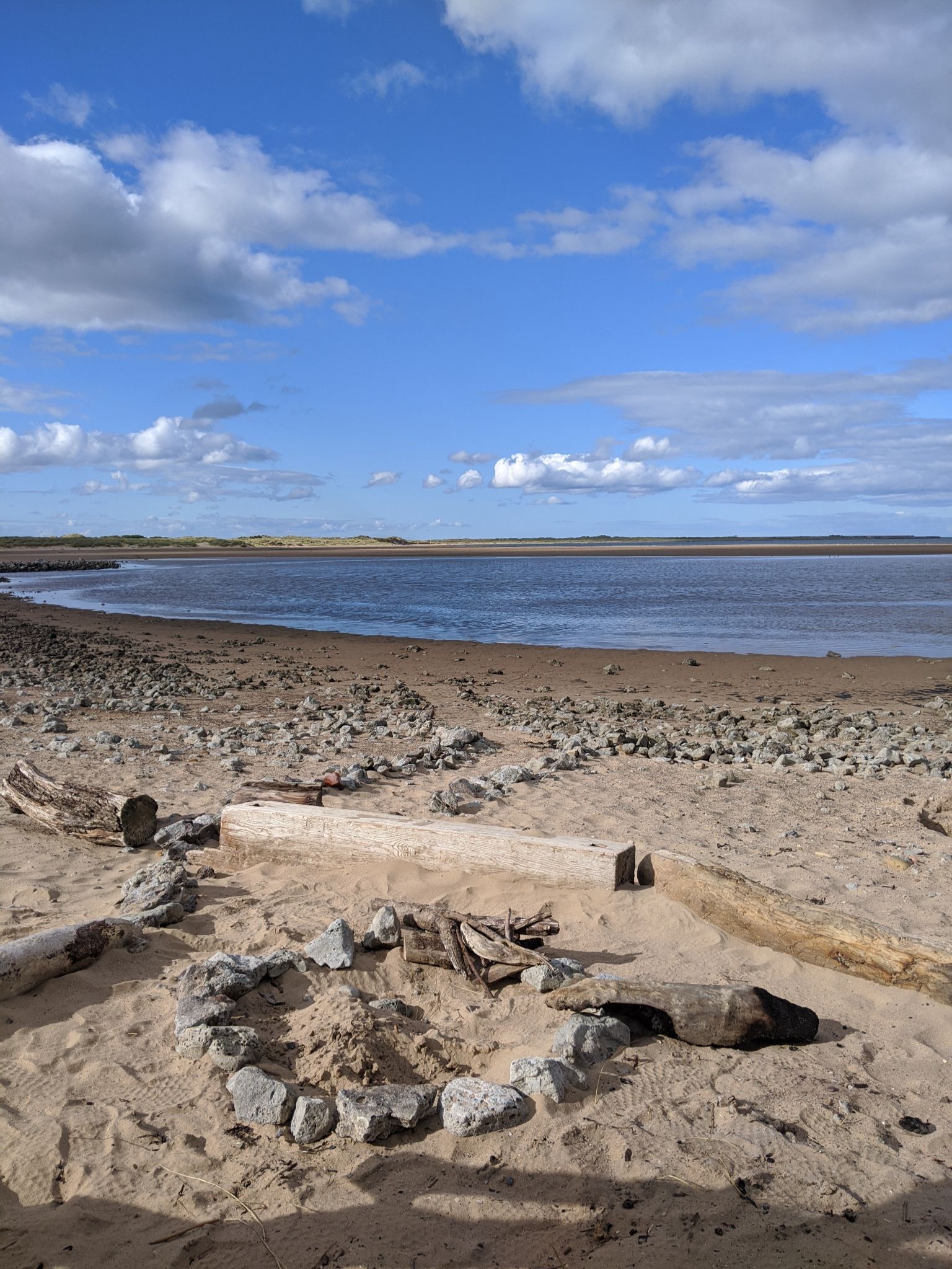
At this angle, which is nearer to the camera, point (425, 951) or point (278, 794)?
point (425, 951)

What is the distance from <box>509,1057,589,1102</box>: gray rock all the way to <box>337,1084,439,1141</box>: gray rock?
0.40 metres

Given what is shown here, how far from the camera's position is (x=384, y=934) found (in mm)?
4926

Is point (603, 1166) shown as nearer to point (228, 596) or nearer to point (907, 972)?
point (907, 972)

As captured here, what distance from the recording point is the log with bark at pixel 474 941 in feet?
15.4

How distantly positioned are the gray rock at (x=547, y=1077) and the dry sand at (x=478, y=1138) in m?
0.08

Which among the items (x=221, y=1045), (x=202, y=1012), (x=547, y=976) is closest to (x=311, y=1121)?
(x=221, y=1045)

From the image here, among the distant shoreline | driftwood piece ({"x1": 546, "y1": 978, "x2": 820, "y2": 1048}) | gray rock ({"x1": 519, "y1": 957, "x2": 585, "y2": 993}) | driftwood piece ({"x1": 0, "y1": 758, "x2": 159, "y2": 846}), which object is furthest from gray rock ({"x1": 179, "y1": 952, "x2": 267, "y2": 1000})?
the distant shoreline

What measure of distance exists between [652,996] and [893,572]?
59.3 m

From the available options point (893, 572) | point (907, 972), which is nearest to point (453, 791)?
point (907, 972)

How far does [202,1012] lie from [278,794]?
10.2 ft

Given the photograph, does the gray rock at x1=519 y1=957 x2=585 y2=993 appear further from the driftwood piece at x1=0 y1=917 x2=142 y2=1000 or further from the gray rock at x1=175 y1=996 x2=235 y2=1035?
the driftwood piece at x1=0 y1=917 x2=142 y2=1000

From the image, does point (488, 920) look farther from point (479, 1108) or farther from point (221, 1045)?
point (221, 1045)

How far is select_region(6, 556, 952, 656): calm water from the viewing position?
24.4m

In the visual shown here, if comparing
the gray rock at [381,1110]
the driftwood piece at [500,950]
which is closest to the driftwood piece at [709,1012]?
the driftwood piece at [500,950]
